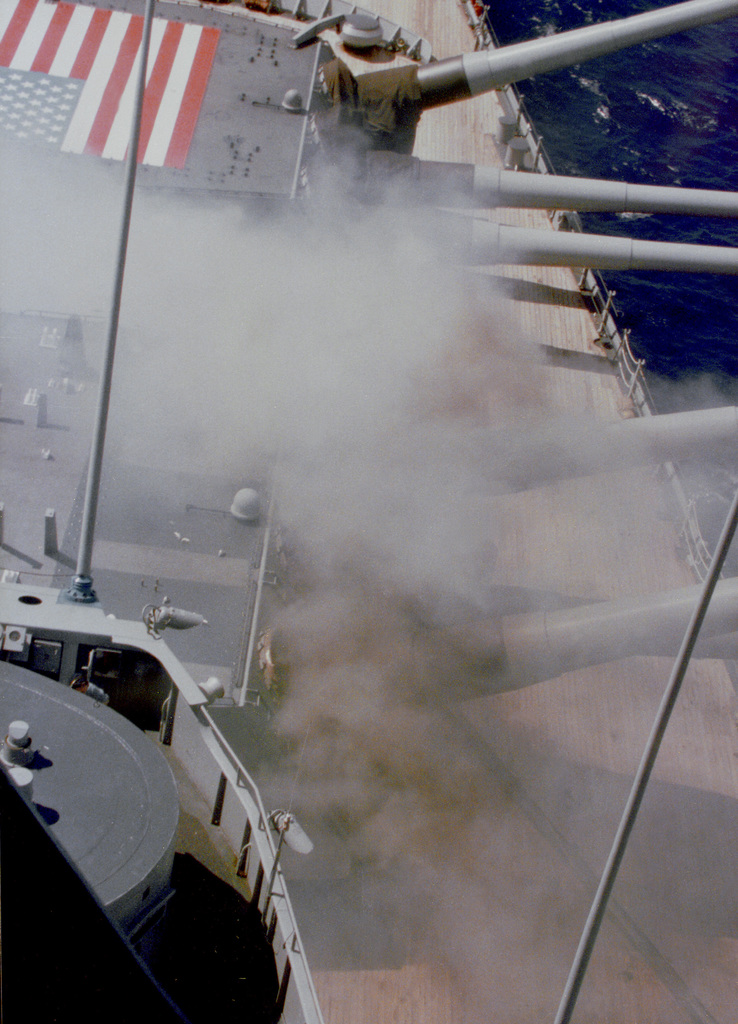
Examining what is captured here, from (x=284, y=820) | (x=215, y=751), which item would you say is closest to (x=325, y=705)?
(x=215, y=751)

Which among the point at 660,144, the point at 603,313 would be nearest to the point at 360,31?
the point at 603,313

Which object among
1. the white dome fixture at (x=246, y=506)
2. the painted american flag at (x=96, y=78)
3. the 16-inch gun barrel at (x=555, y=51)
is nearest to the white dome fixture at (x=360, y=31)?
the painted american flag at (x=96, y=78)

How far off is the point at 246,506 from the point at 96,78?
9644 millimetres

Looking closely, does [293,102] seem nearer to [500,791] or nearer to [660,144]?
[500,791]

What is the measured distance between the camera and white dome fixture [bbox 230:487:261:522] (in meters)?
9.81

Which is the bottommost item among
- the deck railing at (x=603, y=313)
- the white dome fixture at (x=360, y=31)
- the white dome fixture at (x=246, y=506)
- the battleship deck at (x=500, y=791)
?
the battleship deck at (x=500, y=791)

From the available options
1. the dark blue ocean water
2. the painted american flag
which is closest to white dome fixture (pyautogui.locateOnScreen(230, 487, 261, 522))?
the painted american flag

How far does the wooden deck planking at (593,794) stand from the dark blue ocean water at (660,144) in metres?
5.59

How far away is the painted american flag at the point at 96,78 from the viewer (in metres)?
14.7

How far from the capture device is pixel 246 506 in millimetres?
9828

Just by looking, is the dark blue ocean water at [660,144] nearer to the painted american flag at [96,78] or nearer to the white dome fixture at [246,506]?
the painted american flag at [96,78]

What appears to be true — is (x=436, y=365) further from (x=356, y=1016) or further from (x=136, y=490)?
(x=356, y=1016)

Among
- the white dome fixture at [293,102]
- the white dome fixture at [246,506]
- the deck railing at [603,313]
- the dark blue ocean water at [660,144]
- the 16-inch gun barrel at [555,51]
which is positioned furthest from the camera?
the dark blue ocean water at [660,144]

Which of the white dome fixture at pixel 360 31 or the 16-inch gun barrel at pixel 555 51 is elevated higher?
the white dome fixture at pixel 360 31
